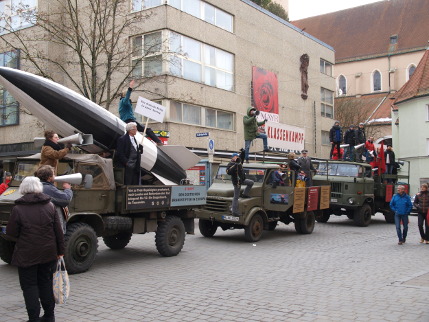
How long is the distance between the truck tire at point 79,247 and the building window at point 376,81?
6364cm

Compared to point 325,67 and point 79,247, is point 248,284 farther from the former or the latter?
point 325,67

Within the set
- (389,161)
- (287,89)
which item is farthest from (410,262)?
(287,89)

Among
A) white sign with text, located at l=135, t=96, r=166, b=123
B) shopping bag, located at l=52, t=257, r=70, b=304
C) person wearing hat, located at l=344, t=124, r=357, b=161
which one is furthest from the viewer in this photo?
person wearing hat, located at l=344, t=124, r=357, b=161

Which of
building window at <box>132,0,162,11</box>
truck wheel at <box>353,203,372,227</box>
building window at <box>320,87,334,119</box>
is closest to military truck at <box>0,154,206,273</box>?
truck wheel at <box>353,203,372,227</box>

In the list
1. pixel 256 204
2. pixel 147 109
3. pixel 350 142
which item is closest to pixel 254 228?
pixel 256 204

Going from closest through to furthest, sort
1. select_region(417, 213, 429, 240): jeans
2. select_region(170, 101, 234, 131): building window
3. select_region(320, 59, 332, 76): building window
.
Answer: select_region(417, 213, 429, 240): jeans, select_region(170, 101, 234, 131): building window, select_region(320, 59, 332, 76): building window

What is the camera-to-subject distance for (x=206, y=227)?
45.0ft

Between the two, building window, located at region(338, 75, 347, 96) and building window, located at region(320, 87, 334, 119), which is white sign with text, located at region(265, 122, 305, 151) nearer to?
building window, located at region(320, 87, 334, 119)

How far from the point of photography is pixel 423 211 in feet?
42.6

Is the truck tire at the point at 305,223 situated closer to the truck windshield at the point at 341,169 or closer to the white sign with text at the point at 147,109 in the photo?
the truck windshield at the point at 341,169

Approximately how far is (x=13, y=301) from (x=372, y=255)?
25.3 feet

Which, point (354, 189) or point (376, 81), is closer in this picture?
point (354, 189)

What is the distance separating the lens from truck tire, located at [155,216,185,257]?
33.8 ft

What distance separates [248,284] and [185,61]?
1885 cm
